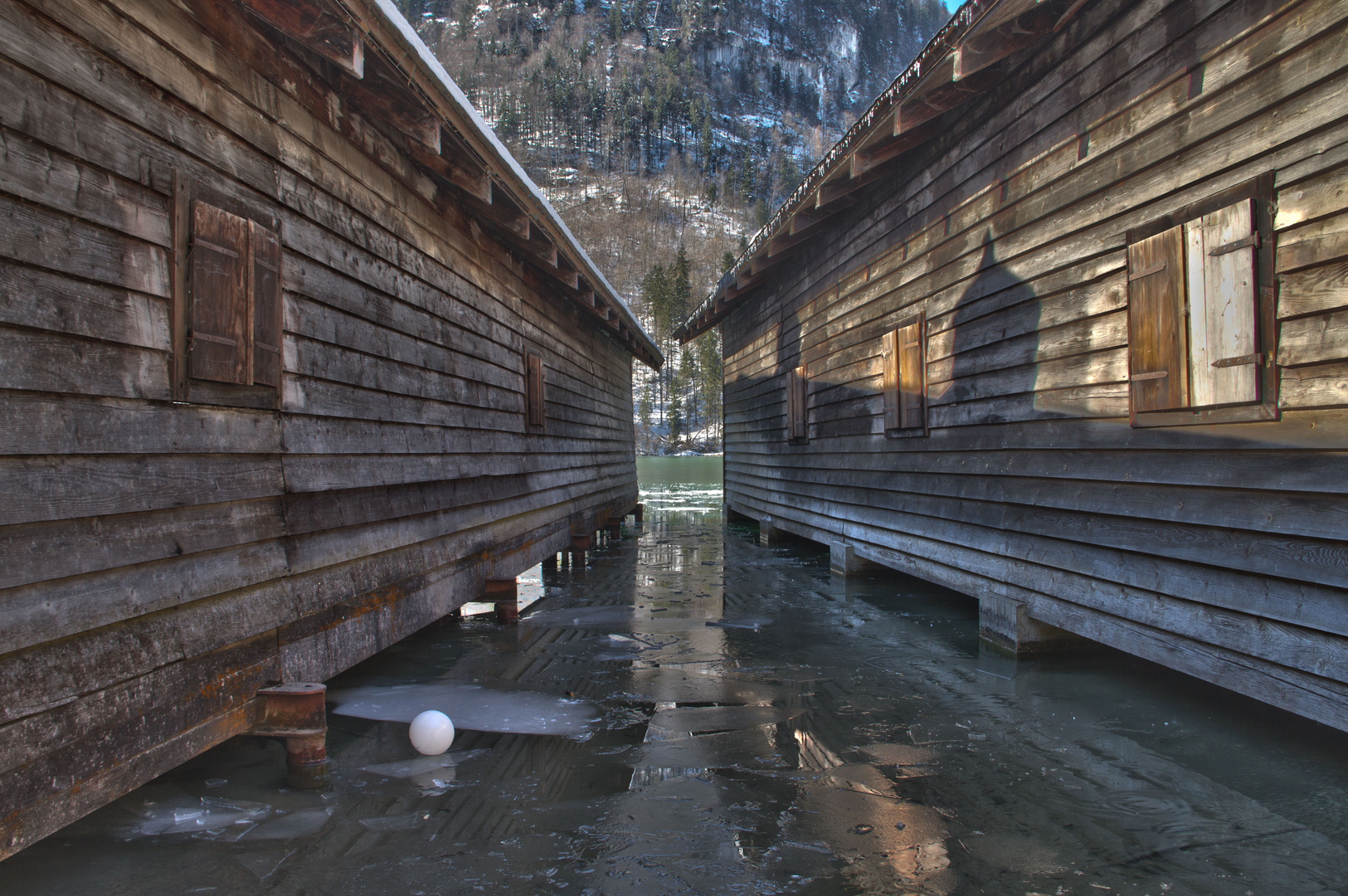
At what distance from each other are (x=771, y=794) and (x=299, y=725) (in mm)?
2307

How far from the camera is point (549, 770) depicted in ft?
11.3

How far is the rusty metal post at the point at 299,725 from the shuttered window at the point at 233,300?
153cm

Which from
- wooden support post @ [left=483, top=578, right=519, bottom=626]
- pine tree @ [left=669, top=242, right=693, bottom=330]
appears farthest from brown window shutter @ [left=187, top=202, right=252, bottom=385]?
pine tree @ [left=669, top=242, right=693, bottom=330]

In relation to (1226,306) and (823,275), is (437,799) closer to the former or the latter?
(1226,306)

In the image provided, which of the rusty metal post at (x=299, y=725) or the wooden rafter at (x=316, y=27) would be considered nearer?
the rusty metal post at (x=299, y=725)

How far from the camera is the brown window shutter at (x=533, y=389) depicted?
8.37 meters

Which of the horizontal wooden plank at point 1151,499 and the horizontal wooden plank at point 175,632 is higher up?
the horizontal wooden plank at point 1151,499

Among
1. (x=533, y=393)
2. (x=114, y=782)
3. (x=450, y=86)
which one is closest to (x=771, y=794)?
(x=114, y=782)

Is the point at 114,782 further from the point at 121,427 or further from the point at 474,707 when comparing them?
the point at 474,707

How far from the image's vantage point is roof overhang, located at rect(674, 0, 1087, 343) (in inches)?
191

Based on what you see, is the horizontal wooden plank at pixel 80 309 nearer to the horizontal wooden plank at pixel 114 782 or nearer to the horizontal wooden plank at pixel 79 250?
the horizontal wooden plank at pixel 79 250

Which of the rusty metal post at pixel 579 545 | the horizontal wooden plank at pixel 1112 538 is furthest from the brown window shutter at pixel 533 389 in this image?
the horizontal wooden plank at pixel 1112 538

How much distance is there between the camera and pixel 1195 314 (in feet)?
12.0

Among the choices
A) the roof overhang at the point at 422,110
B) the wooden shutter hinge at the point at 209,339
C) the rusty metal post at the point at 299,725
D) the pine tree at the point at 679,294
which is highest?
the pine tree at the point at 679,294
